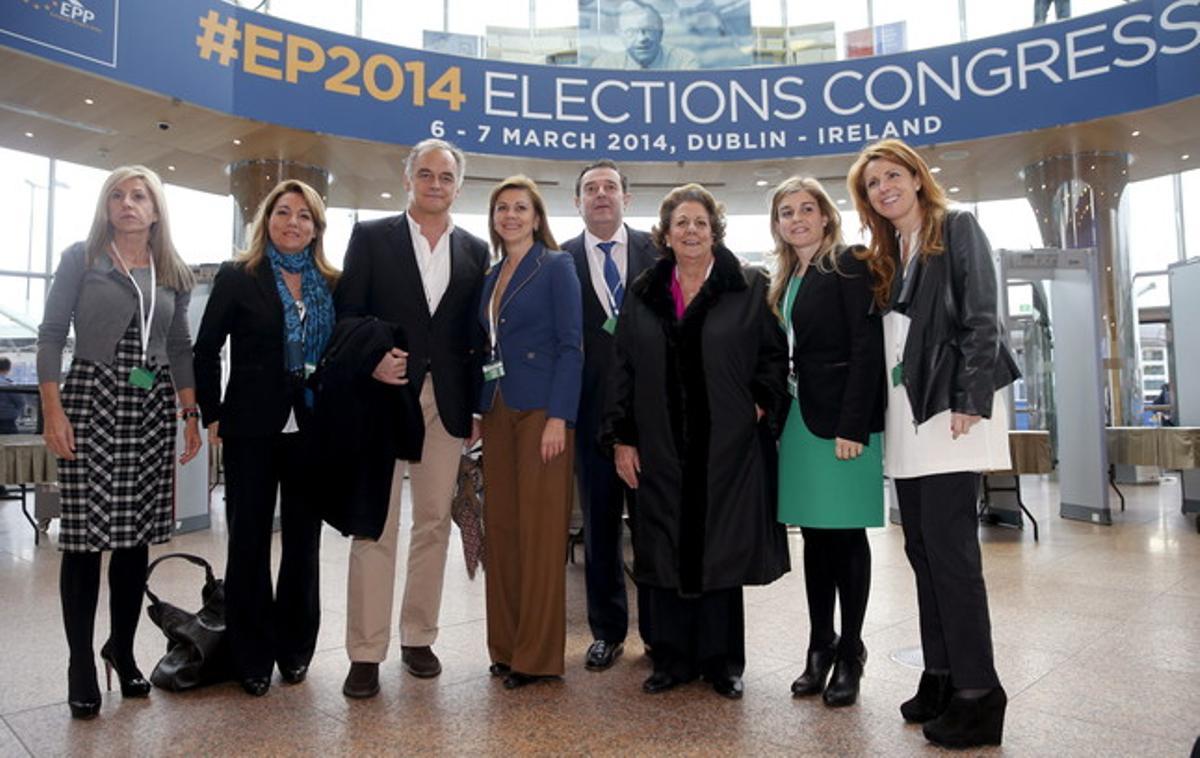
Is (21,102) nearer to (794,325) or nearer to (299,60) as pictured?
(299,60)

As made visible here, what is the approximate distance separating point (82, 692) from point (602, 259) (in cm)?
218

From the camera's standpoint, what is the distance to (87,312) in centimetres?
246

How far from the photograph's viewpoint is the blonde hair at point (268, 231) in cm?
267

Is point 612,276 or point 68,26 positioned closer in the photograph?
point 612,276

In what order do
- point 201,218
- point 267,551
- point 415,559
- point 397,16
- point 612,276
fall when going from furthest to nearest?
point 201,218
point 397,16
point 612,276
point 415,559
point 267,551

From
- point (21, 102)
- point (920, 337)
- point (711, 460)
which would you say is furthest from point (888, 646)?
point (21, 102)

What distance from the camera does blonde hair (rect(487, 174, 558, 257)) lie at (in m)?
2.77

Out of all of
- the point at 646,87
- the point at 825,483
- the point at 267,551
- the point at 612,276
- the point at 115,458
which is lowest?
the point at 267,551

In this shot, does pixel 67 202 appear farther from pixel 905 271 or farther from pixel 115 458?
pixel 905 271

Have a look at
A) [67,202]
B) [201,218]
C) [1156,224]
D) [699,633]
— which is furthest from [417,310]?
[1156,224]

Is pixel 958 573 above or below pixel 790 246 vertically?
below

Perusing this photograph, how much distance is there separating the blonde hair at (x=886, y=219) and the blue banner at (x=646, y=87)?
261 inches

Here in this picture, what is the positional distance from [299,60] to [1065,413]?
778cm

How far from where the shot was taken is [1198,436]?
599cm
